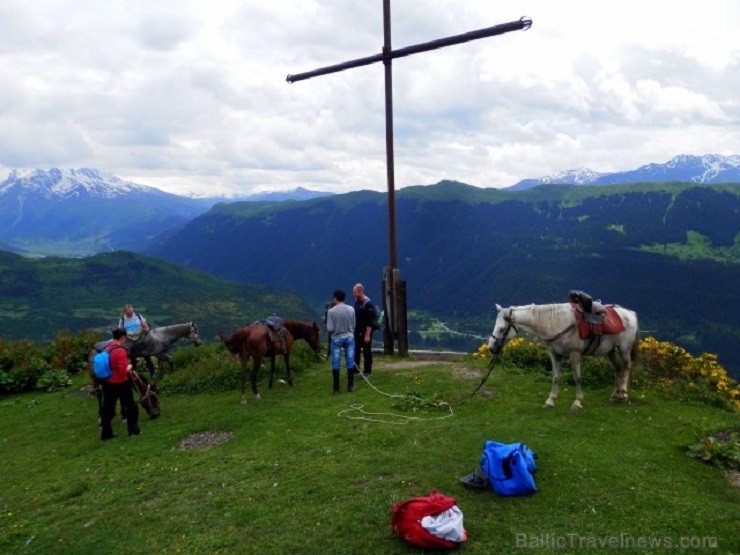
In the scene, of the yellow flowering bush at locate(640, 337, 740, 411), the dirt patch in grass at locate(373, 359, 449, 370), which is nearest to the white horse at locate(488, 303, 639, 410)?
the yellow flowering bush at locate(640, 337, 740, 411)

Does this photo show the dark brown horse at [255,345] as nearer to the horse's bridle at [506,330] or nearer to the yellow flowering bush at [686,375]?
the horse's bridle at [506,330]

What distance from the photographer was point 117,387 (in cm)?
1455

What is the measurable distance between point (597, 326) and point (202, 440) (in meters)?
10.4

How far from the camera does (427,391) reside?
53.4ft

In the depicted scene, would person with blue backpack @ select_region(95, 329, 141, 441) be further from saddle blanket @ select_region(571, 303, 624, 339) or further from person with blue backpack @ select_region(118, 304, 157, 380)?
saddle blanket @ select_region(571, 303, 624, 339)

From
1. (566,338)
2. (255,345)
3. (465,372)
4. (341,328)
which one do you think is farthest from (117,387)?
(566,338)

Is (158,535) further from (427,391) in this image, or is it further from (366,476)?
(427,391)

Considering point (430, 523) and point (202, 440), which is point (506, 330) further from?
point (202, 440)

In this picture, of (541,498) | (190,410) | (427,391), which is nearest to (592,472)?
(541,498)

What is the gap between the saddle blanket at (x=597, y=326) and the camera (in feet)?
44.0

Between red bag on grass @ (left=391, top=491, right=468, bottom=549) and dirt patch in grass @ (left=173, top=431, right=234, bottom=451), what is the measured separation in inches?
279

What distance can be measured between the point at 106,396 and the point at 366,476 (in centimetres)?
813

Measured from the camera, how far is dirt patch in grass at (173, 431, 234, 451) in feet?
44.8

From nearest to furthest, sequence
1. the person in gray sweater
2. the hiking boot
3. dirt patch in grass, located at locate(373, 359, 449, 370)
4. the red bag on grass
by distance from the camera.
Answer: the red bag on grass, the person in gray sweater, the hiking boot, dirt patch in grass, located at locate(373, 359, 449, 370)
